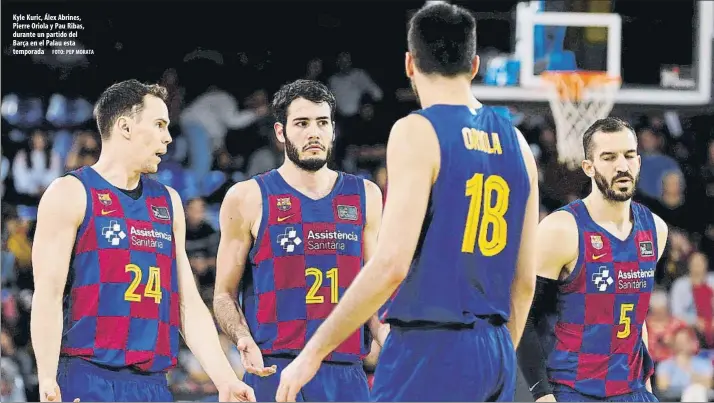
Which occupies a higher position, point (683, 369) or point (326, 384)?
point (326, 384)

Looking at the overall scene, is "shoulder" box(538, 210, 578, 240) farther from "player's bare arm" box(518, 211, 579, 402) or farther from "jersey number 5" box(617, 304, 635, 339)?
"jersey number 5" box(617, 304, 635, 339)

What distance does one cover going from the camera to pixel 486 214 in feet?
12.8

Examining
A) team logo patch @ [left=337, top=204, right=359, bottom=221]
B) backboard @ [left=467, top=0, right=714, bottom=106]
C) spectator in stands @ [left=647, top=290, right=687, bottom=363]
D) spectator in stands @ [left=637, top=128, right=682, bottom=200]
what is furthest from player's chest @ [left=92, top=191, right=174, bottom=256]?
spectator in stands @ [left=637, top=128, right=682, bottom=200]

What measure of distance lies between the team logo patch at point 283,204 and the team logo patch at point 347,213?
282 millimetres

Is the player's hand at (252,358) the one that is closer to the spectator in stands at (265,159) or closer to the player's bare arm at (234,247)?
the player's bare arm at (234,247)

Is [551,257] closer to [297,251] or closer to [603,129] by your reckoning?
[603,129]

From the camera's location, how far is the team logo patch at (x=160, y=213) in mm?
5652

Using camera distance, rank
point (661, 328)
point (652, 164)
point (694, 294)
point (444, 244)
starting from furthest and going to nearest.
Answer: point (652, 164) → point (694, 294) → point (661, 328) → point (444, 244)

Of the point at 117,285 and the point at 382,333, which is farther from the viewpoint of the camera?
the point at 382,333

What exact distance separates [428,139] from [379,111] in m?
9.75

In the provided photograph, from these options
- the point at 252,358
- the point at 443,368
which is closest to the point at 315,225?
the point at 252,358

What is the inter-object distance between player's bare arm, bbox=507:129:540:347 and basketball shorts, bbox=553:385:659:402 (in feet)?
5.83

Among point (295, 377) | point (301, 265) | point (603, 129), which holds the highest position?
point (603, 129)

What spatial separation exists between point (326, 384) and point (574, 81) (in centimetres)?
569
